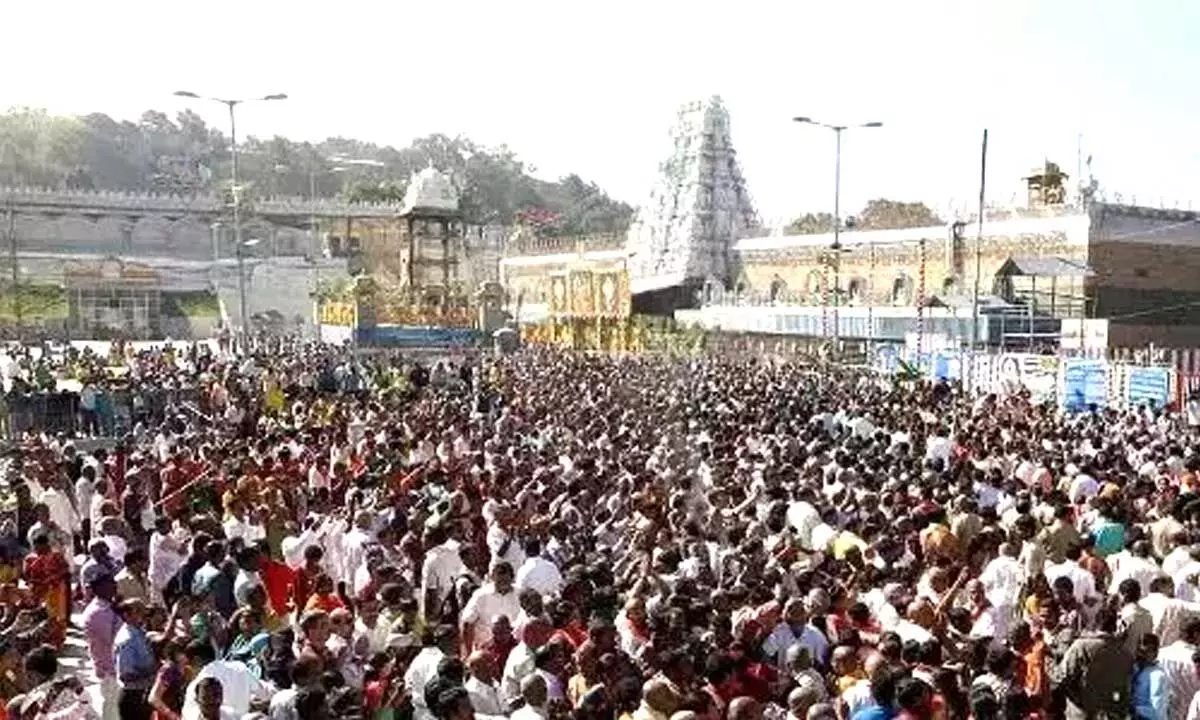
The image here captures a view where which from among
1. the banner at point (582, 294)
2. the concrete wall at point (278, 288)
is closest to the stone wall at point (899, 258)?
the banner at point (582, 294)

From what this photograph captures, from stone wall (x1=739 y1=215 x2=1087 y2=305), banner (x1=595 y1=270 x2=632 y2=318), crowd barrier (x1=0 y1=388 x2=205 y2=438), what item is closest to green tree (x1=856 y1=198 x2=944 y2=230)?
stone wall (x1=739 y1=215 x2=1087 y2=305)

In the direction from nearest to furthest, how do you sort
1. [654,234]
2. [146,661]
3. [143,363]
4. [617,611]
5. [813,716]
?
[813,716] → [146,661] → [617,611] → [143,363] → [654,234]

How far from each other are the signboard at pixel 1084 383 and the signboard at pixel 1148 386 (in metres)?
0.57

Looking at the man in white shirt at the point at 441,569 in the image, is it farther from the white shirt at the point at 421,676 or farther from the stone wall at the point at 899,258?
the stone wall at the point at 899,258

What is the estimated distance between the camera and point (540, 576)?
959 centimetres

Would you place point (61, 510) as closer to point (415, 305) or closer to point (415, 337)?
point (415, 337)

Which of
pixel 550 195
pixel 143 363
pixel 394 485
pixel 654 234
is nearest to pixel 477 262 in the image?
pixel 654 234

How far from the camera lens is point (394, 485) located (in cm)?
1452

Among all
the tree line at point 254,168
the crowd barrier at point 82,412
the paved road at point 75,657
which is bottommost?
the paved road at point 75,657

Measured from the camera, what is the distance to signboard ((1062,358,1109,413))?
25.7 m

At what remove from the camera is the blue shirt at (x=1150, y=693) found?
24.0ft

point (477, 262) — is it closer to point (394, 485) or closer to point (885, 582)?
point (394, 485)

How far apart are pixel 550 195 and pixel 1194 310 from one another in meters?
93.2

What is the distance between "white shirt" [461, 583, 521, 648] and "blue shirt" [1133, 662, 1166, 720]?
3.68m
